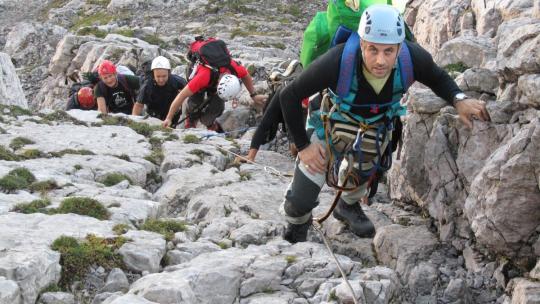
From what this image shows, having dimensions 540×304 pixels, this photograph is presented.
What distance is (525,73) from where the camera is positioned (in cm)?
832

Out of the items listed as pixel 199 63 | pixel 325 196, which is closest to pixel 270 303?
pixel 325 196

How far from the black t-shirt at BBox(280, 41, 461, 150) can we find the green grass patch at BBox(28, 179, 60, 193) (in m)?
5.30

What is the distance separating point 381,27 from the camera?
7.24 metres

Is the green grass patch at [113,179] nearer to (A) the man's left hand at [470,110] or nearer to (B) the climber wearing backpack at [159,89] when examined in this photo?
(B) the climber wearing backpack at [159,89]

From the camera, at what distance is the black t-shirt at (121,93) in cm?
1995

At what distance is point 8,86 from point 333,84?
19.9 metres

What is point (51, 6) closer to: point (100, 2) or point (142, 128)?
point (100, 2)

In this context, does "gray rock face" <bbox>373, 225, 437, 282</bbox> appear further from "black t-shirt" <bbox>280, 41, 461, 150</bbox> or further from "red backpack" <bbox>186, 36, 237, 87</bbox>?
"red backpack" <bbox>186, 36, 237, 87</bbox>

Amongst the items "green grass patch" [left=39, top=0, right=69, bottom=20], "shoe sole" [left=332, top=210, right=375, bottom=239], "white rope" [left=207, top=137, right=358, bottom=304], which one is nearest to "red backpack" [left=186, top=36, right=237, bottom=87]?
"white rope" [left=207, top=137, right=358, bottom=304]

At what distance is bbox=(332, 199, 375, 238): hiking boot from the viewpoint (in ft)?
32.6

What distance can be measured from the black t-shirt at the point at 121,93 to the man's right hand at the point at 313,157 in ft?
42.6

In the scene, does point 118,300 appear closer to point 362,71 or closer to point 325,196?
point 362,71

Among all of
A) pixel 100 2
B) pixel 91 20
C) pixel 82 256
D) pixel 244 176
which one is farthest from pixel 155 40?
pixel 82 256

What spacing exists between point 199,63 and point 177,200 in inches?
233
